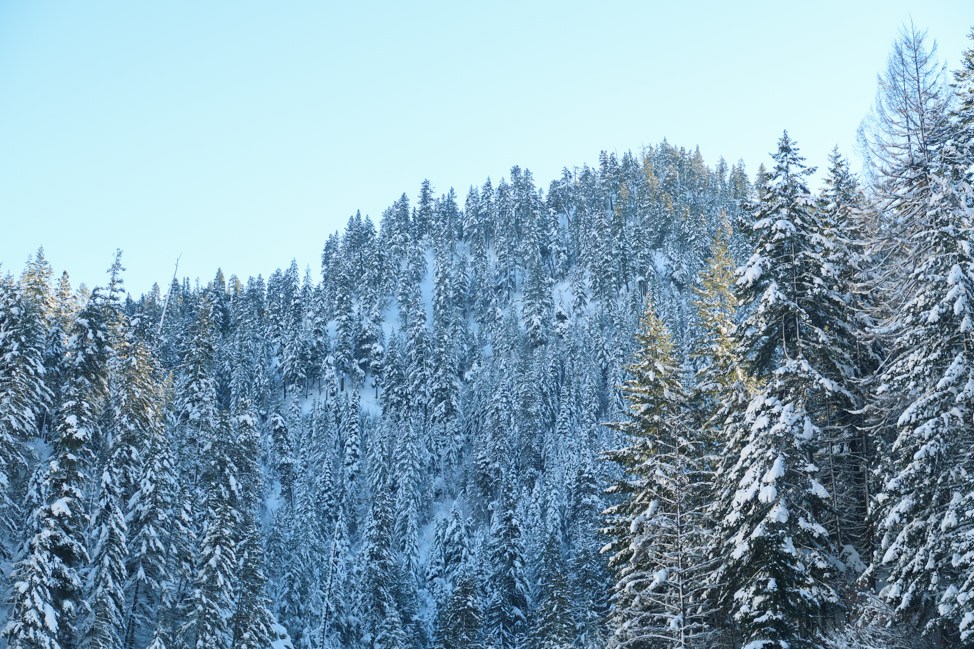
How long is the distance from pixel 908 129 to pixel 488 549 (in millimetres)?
55055

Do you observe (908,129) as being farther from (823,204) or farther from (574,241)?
(574,241)

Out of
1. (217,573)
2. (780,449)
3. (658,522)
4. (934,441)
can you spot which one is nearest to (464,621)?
(217,573)

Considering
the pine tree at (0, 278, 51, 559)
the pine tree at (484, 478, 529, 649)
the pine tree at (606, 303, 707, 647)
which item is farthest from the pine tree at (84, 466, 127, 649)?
the pine tree at (484, 478, 529, 649)

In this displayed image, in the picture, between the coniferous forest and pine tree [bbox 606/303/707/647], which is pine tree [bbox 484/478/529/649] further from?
pine tree [bbox 606/303/707/647]

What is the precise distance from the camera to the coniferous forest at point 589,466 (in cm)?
2028

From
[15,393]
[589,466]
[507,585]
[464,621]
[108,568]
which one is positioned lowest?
[464,621]

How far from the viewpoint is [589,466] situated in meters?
69.3

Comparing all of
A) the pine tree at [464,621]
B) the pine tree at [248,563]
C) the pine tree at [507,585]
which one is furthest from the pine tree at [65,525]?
the pine tree at [507,585]

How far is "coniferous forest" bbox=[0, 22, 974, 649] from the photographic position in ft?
66.5

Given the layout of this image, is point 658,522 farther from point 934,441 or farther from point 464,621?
point 464,621

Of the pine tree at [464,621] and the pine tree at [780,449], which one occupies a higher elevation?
the pine tree at [780,449]

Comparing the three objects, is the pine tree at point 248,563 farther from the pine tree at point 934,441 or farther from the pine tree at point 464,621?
the pine tree at point 934,441

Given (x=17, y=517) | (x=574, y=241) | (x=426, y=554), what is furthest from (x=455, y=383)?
(x=17, y=517)

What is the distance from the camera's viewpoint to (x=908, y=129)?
25328 mm
